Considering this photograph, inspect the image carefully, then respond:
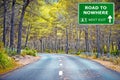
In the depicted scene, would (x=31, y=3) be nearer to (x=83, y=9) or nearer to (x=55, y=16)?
(x=83, y=9)

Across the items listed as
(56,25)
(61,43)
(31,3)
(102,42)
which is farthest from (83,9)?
(61,43)

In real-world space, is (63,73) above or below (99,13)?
below

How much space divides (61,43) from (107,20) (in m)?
88.9

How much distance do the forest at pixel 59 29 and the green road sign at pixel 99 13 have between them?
5.02m

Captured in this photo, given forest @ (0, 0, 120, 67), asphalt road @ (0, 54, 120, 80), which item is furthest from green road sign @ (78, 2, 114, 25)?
asphalt road @ (0, 54, 120, 80)

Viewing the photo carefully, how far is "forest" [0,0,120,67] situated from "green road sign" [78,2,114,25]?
5.02 meters

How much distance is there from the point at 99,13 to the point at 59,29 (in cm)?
7469

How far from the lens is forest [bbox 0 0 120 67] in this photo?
48.9m

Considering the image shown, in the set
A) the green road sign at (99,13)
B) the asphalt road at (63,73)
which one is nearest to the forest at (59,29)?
the green road sign at (99,13)

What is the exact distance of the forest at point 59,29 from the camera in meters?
48.9

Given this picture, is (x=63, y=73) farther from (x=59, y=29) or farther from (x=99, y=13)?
(x=59, y=29)

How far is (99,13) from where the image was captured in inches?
1247

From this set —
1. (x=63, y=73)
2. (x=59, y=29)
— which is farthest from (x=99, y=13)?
(x=59, y=29)

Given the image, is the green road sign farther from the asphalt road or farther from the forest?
the asphalt road
